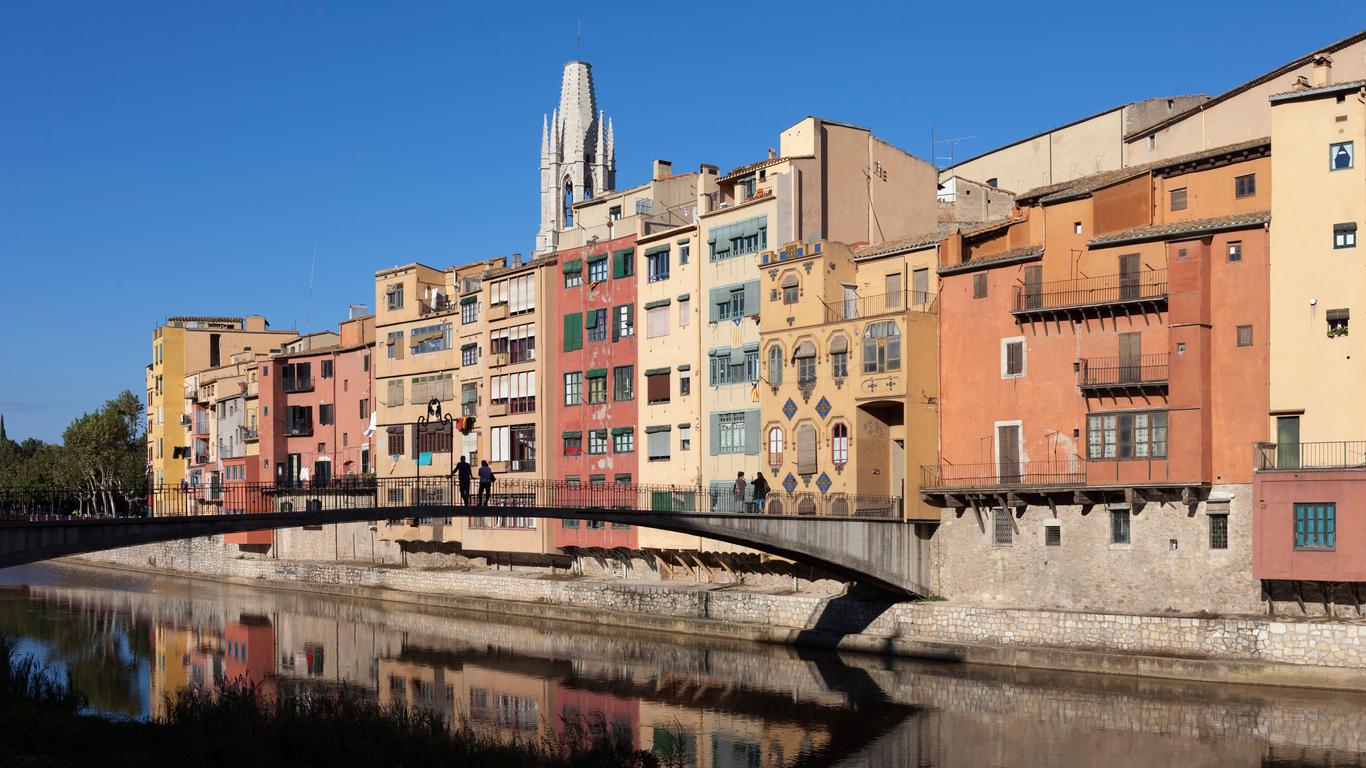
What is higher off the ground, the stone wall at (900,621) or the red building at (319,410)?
the red building at (319,410)

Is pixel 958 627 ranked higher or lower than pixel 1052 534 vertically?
lower

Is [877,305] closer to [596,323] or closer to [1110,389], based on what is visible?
[1110,389]

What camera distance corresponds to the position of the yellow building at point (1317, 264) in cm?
3666

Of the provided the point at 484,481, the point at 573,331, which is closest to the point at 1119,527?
the point at 484,481

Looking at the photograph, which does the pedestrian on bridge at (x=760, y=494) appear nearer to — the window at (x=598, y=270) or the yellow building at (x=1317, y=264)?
the yellow building at (x=1317, y=264)

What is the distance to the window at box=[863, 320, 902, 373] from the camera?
45625 millimetres

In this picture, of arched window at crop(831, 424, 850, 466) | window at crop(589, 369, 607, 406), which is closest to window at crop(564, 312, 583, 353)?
window at crop(589, 369, 607, 406)

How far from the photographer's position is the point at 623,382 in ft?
194

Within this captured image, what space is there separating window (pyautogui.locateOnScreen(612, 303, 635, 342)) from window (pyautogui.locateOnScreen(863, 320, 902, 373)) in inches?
581

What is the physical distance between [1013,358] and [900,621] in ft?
28.8

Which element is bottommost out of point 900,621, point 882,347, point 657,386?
point 900,621

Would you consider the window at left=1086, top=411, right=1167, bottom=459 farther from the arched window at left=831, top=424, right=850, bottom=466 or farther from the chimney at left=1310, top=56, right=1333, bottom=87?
the chimney at left=1310, top=56, right=1333, bottom=87

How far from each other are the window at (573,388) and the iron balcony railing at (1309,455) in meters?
30.6

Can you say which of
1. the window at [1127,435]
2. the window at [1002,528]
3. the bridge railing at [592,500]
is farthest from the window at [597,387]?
the window at [1127,435]
